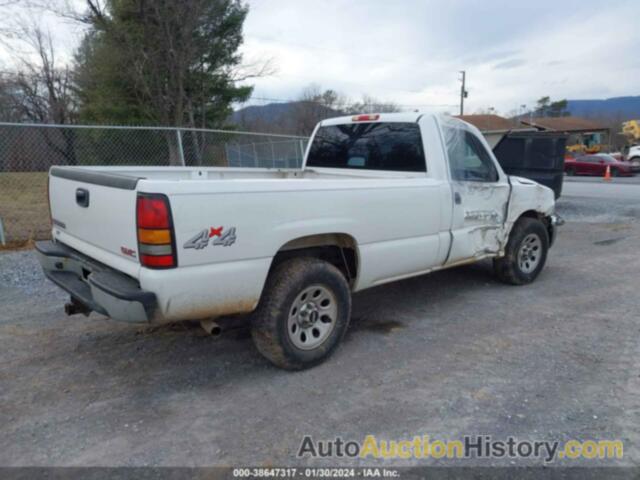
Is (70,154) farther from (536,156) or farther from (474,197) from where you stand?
(536,156)

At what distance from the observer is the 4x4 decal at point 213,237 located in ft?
9.02

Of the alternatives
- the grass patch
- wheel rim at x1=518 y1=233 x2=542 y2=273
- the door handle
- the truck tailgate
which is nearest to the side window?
wheel rim at x1=518 y1=233 x2=542 y2=273

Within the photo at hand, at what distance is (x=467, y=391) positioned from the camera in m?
3.23

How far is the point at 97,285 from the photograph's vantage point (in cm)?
286

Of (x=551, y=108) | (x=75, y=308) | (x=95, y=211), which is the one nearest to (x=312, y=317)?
(x=95, y=211)

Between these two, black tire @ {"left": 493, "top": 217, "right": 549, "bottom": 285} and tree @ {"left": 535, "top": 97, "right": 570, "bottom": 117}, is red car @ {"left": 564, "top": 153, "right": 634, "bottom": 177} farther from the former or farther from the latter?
tree @ {"left": 535, "top": 97, "right": 570, "bottom": 117}

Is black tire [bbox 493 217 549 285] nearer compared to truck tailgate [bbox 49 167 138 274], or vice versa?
truck tailgate [bbox 49 167 138 274]

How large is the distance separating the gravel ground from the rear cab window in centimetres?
157

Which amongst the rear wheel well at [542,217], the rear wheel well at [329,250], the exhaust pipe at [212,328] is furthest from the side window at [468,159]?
the exhaust pipe at [212,328]

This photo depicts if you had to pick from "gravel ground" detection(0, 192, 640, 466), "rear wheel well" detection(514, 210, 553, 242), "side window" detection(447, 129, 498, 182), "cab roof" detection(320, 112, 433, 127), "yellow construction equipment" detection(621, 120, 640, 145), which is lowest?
Answer: "gravel ground" detection(0, 192, 640, 466)

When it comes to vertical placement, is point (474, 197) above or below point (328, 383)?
above

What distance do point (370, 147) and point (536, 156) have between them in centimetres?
781

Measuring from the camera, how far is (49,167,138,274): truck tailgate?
2.80 meters

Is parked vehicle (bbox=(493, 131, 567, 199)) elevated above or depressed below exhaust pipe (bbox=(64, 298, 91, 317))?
above
